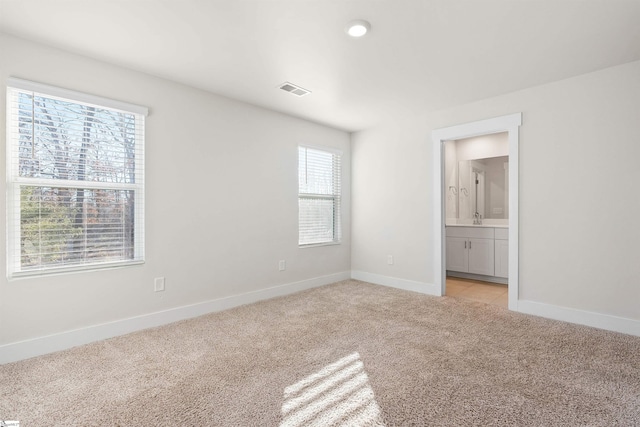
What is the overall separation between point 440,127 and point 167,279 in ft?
A: 11.7

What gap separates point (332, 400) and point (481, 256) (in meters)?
3.88

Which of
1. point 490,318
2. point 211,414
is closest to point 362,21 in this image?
point 211,414

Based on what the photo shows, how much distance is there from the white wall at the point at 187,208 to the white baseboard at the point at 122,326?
0.15 feet

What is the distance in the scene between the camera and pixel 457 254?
16.7 feet

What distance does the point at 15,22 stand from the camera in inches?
84.0

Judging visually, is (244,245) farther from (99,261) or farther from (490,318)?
(490,318)

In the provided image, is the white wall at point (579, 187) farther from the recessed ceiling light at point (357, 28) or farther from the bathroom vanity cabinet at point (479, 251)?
the recessed ceiling light at point (357, 28)

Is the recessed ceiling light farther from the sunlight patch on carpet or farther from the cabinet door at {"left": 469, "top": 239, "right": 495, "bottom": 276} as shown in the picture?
the cabinet door at {"left": 469, "top": 239, "right": 495, "bottom": 276}

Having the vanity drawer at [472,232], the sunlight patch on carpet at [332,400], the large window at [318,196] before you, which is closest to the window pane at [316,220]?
the large window at [318,196]

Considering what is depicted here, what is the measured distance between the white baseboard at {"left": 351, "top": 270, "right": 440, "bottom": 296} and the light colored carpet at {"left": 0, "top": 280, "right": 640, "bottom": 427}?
926mm

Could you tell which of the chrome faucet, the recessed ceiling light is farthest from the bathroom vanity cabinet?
the recessed ceiling light

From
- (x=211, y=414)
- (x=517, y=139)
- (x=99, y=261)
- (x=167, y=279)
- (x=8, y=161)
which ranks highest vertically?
(x=517, y=139)

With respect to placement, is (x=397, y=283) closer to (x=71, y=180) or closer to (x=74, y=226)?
(x=74, y=226)

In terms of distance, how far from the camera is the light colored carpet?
166 centimetres
